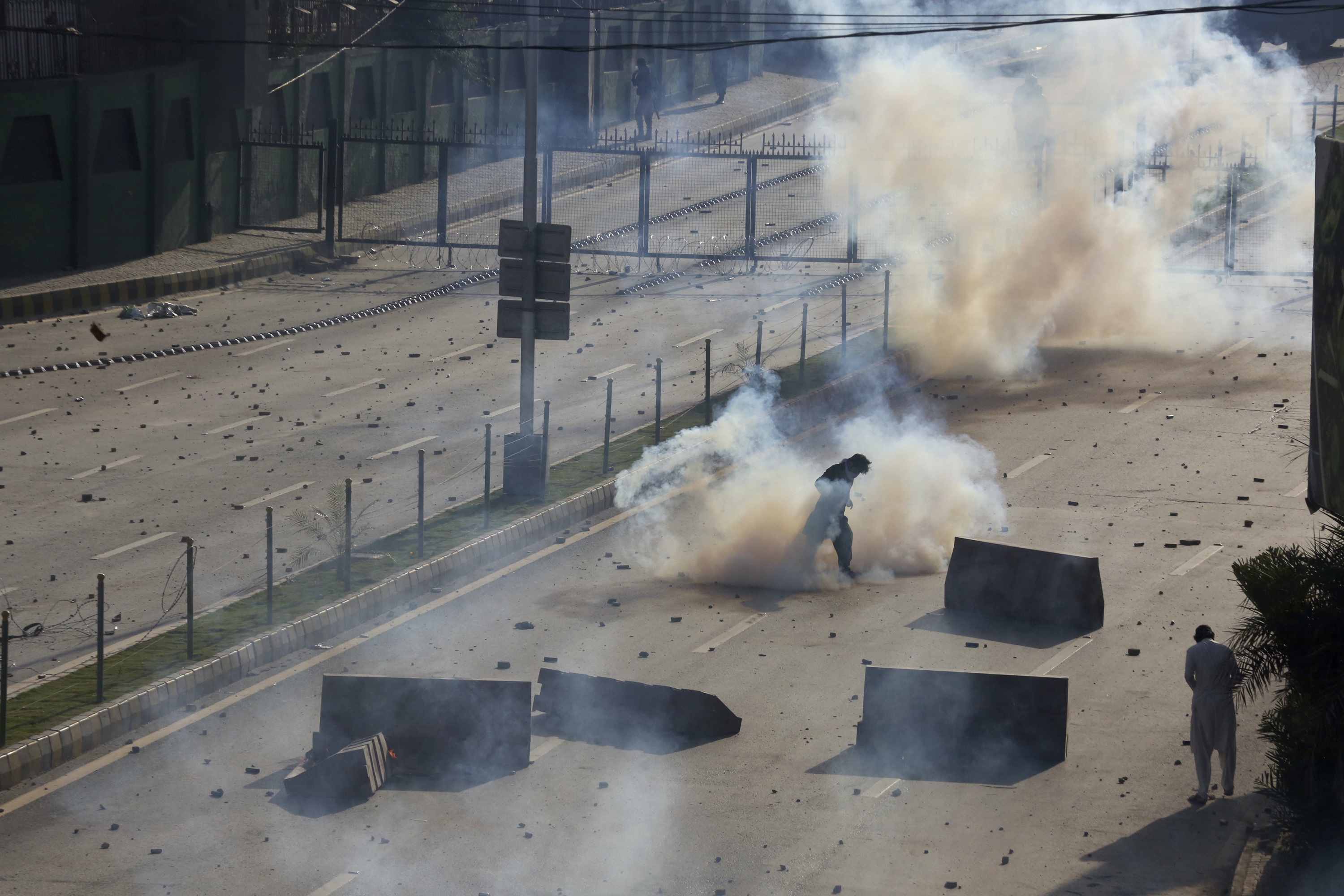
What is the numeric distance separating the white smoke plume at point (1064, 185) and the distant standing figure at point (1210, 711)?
13068 millimetres

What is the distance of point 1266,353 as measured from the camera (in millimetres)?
24953

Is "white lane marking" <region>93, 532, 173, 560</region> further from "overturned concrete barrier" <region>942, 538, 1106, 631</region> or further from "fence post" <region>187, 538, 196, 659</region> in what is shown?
"overturned concrete barrier" <region>942, 538, 1106, 631</region>

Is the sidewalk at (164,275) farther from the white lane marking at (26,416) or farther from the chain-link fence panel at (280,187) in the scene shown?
the white lane marking at (26,416)

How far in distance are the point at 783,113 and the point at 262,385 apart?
27360 mm

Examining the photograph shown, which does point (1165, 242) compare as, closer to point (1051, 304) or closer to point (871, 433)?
point (1051, 304)

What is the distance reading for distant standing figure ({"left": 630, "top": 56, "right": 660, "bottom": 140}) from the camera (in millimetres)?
42906

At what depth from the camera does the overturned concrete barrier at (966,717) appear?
1150 cm

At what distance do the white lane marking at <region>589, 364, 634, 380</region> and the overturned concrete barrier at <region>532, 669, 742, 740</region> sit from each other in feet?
37.2

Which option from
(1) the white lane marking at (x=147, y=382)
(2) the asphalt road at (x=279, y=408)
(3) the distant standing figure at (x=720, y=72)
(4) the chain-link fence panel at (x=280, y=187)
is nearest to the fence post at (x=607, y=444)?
(2) the asphalt road at (x=279, y=408)

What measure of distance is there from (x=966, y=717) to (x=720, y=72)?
130 feet

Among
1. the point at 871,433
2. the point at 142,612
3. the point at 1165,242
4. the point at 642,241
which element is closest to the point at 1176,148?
the point at 1165,242

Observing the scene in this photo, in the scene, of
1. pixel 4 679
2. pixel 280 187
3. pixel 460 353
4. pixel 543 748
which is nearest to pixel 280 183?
pixel 280 187

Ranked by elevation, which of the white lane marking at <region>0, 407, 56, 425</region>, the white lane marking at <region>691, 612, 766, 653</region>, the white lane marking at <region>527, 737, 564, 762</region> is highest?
the white lane marking at <region>0, 407, 56, 425</region>

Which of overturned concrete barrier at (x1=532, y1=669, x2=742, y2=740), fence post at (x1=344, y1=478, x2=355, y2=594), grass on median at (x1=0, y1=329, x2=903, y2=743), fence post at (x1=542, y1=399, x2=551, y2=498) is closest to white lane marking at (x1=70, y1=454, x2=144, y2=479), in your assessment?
grass on median at (x1=0, y1=329, x2=903, y2=743)
